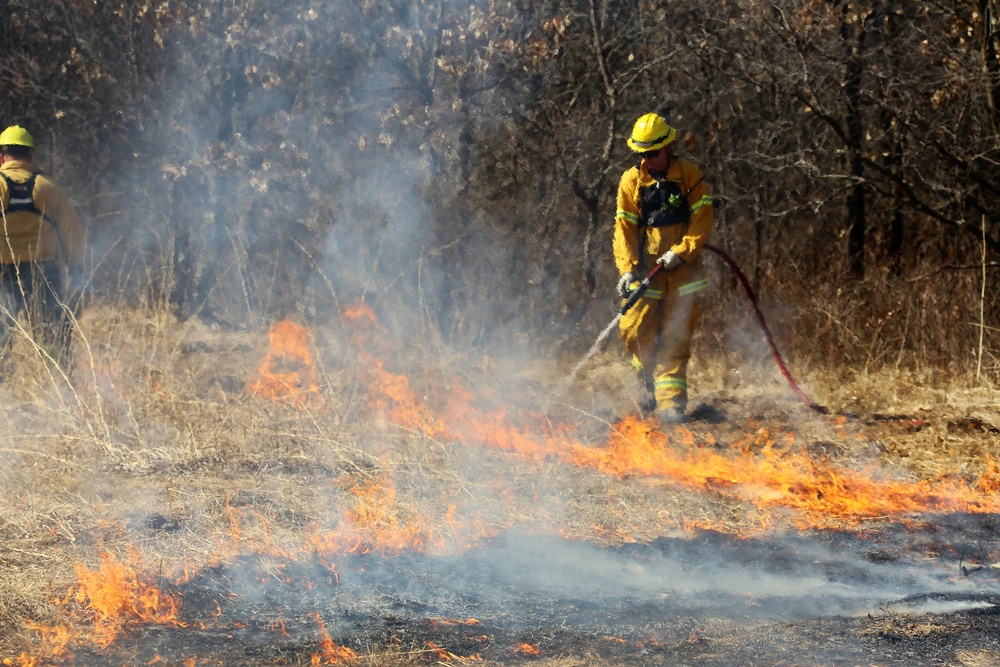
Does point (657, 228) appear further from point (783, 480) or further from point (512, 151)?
point (512, 151)

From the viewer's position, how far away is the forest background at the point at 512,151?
898 cm

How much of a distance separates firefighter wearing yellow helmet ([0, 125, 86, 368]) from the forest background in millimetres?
871

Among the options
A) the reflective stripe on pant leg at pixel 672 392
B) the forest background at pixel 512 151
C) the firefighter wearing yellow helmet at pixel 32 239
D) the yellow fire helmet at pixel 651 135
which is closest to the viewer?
the yellow fire helmet at pixel 651 135

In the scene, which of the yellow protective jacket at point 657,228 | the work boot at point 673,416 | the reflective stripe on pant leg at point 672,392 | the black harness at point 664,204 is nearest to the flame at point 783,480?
the work boot at point 673,416

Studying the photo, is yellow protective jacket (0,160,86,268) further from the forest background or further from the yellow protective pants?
the yellow protective pants

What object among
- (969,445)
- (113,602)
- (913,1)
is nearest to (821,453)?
(969,445)

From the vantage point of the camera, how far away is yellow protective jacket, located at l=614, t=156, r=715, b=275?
7.05 m

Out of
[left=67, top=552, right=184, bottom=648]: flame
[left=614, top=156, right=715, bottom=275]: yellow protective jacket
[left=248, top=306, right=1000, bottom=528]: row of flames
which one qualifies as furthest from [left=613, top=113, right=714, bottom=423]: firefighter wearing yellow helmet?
[left=67, top=552, right=184, bottom=648]: flame

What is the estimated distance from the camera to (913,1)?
981cm

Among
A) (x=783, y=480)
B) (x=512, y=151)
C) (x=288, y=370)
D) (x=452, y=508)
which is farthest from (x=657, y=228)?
(x=512, y=151)

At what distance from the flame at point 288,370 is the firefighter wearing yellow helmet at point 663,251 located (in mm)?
2158

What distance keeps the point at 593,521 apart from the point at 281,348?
311 cm

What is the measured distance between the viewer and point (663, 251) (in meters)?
7.25

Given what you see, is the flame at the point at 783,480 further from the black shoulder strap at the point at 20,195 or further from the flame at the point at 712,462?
the black shoulder strap at the point at 20,195
